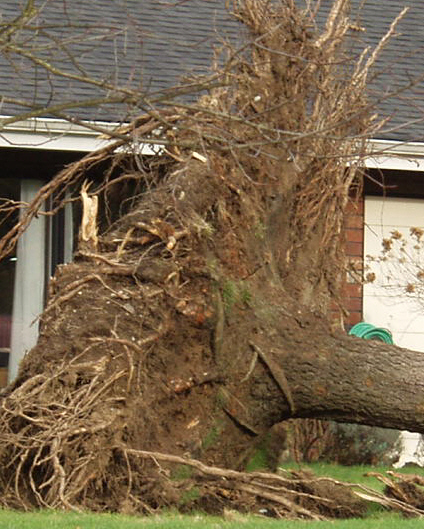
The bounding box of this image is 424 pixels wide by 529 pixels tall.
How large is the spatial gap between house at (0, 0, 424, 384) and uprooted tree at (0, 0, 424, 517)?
A: 2110 millimetres

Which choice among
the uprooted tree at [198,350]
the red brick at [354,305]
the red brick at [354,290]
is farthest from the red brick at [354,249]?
the uprooted tree at [198,350]

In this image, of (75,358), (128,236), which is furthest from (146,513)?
(128,236)

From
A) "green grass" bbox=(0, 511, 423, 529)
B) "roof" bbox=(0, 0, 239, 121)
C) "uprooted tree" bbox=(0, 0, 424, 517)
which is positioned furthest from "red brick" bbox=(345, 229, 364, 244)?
"green grass" bbox=(0, 511, 423, 529)

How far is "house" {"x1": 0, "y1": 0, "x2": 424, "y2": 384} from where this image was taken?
37.5 ft

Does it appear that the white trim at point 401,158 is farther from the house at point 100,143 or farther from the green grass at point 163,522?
the green grass at point 163,522

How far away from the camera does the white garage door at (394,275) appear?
40.7ft

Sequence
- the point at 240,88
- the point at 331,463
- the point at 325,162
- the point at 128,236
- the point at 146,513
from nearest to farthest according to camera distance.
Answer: the point at 146,513
the point at 128,236
the point at 240,88
the point at 325,162
the point at 331,463

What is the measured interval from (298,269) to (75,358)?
8.32 ft

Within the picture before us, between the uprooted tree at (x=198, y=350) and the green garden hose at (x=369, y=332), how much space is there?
233cm

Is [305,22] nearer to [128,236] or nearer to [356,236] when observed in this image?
[128,236]

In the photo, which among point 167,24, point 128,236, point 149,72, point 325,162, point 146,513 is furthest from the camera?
point 167,24

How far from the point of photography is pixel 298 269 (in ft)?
31.7

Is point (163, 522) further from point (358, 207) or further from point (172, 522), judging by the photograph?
point (358, 207)

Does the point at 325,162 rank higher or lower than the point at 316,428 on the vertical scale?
higher
